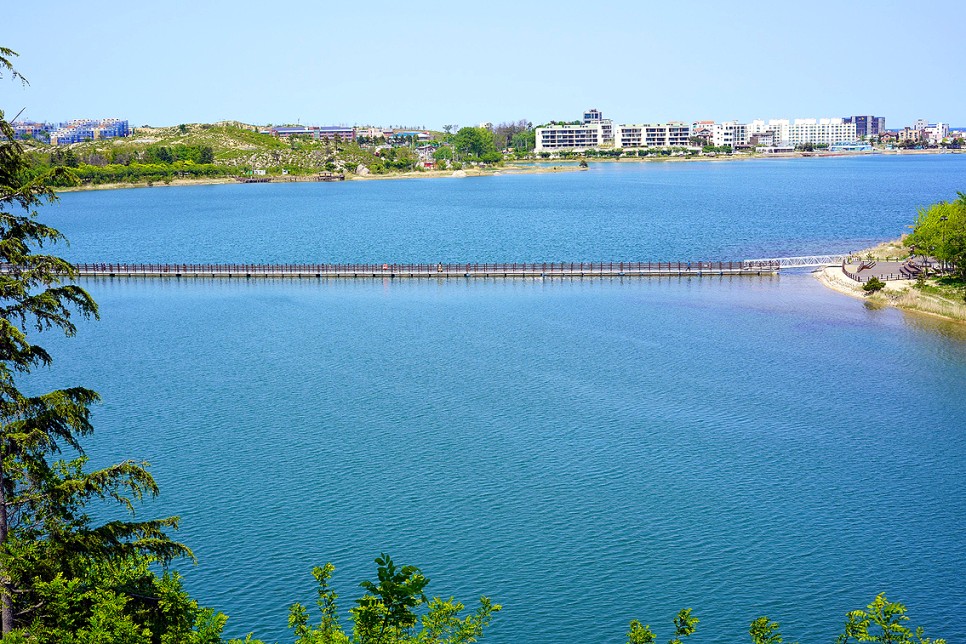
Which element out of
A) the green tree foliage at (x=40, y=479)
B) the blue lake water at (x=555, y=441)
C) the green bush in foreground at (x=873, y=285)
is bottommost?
the blue lake water at (x=555, y=441)

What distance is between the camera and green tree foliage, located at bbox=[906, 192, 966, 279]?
200 ft

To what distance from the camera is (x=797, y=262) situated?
81438 millimetres

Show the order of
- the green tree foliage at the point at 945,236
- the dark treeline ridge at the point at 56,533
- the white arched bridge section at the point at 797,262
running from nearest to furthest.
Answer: the dark treeline ridge at the point at 56,533 → the green tree foliage at the point at 945,236 → the white arched bridge section at the point at 797,262

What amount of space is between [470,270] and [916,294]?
33592mm

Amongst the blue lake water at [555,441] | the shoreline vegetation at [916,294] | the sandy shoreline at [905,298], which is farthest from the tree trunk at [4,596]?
the shoreline vegetation at [916,294]

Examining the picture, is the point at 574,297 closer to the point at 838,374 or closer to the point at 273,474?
the point at 838,374

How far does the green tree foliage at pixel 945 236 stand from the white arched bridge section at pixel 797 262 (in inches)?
325

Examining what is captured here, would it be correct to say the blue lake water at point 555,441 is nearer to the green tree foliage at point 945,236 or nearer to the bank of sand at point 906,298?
the bank of sand at point 906,298

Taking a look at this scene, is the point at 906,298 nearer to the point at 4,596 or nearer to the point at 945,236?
the point at 945,236

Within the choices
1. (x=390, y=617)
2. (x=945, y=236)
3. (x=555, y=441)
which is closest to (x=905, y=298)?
(x=945, y=236)

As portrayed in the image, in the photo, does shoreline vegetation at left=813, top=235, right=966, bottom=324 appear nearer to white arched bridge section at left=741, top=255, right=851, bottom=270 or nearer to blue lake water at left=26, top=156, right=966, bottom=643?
blue lake water at left=26, top=156, right=966, bottom=643

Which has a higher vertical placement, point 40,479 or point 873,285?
point 40,479

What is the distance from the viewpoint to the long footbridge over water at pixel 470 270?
77125 millimetres

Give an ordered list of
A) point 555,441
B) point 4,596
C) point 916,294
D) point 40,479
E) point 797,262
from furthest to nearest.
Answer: point 797,262 → point 916,294 → point 555,441 → point 40,479 → point 4,596
